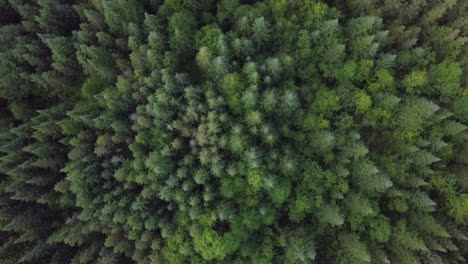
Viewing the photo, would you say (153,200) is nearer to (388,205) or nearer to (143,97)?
(143,97)

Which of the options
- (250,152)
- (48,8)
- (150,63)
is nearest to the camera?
(250,152)

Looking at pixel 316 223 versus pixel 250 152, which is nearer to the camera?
pixel 250 152

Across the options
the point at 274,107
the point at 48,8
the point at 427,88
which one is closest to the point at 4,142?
the point at 48,8

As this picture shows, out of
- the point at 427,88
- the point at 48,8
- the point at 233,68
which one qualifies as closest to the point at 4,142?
the point at 48,8

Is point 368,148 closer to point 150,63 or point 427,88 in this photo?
point 427,88

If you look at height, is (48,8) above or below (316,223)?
above

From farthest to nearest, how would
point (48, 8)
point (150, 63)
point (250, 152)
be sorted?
point (48, 8) → point (150, 63) → point (250, 152)

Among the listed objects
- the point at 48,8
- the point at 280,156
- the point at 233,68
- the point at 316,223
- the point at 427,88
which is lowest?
the point at 316,223
